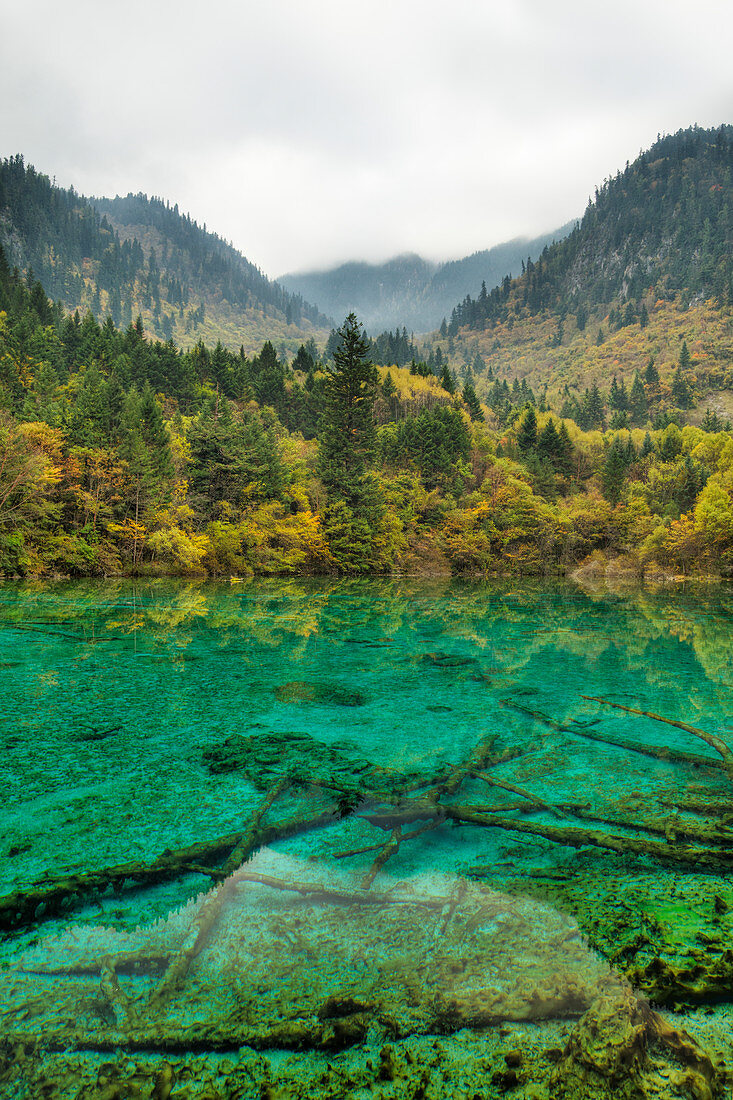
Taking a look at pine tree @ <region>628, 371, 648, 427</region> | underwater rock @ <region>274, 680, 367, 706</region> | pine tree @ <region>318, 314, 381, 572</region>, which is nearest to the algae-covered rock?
→ underwater rock @ <region>274, 680, 367, 706</region>

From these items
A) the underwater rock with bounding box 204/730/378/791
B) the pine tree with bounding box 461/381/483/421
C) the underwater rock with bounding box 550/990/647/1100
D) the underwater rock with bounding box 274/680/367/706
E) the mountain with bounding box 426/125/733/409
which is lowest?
the underwater rock with bounding box 274/680/367/706

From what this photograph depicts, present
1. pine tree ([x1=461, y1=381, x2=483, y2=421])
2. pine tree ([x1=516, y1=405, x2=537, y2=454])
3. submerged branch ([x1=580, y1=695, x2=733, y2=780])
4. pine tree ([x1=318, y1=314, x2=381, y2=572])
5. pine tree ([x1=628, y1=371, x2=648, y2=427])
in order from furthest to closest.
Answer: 1. pine tree ([x1=628, y1=371, x2=648, y2=427])
2. pine tree ([x1=461, y1=381, x2=483, y2=421])
3. pine tree ([x1=516, y1=405, x2=537, y2=454])
4. pine tree ([x1=318, y1=314, x2=381, y2=572])
5. submerged branch ([x1=580, y1=695, x2=733, y2=780])

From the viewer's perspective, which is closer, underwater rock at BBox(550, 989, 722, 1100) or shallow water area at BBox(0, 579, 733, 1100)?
underwater rock at BBox(550, 989, 722, 1100)

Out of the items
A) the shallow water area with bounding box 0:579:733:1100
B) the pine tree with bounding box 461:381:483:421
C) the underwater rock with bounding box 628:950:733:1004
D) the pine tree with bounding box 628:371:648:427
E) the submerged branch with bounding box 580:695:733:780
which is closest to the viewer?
the shallow water area with bounding box 0:579:733:1100

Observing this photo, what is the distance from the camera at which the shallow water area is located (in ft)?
8.21

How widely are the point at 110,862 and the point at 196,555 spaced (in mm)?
32111

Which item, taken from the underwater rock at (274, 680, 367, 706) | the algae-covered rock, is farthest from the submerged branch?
the underwater rock at (274, 680, 367, 706)

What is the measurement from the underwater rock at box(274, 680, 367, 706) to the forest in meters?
23.0

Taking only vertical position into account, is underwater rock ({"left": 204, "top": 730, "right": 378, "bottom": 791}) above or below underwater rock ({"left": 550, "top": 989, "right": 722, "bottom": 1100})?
below

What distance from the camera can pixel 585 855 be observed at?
4.33m

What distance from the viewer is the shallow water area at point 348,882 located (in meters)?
2.50

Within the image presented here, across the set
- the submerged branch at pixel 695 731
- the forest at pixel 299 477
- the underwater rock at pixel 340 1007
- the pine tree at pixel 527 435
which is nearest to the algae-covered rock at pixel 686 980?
the underwater rock at pixel 340 1007

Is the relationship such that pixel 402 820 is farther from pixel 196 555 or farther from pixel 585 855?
pixel 196 555

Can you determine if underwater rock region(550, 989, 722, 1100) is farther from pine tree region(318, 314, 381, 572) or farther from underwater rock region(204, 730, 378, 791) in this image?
pine tree region(318, 314, 381, 572)
